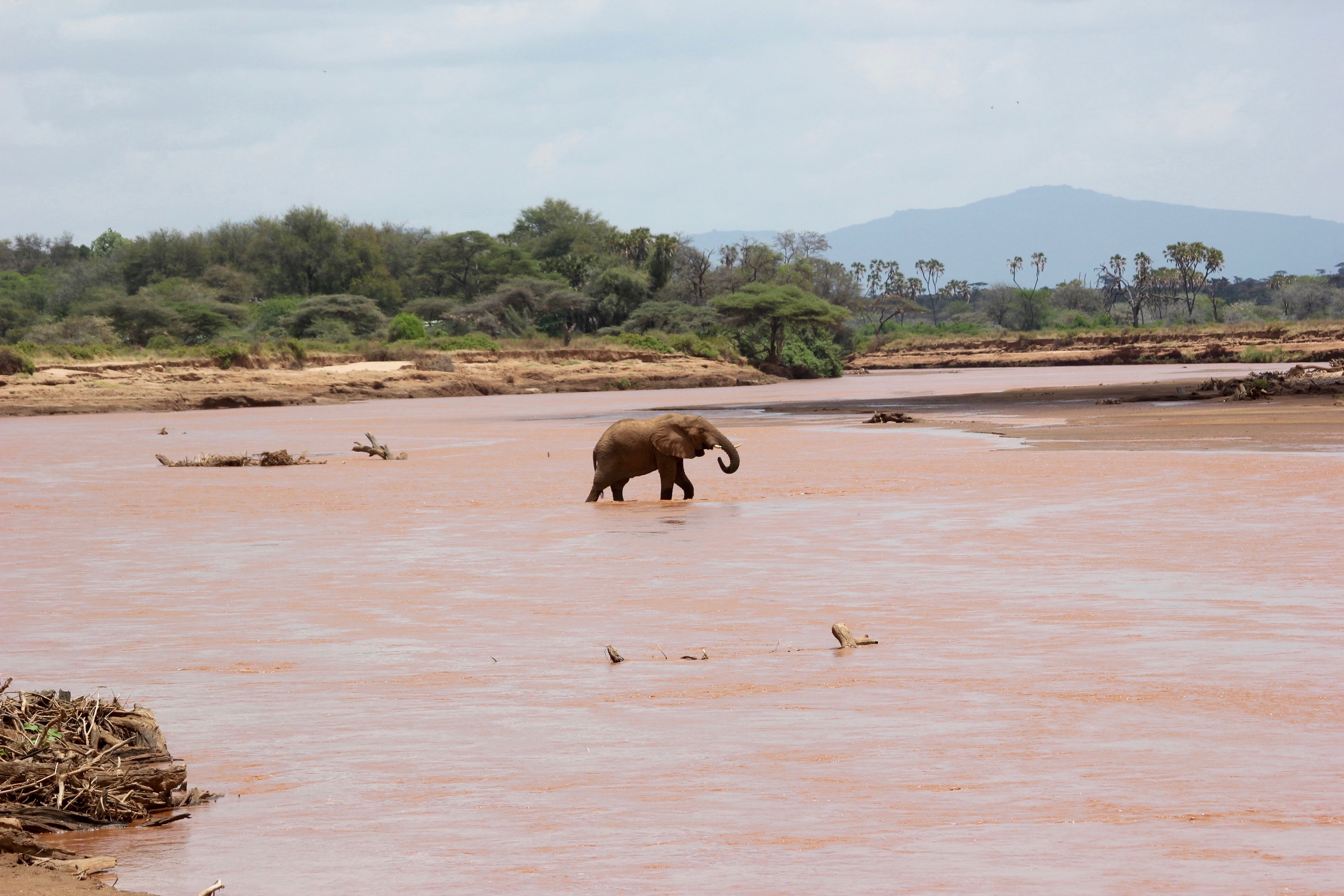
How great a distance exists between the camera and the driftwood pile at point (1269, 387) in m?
37.5

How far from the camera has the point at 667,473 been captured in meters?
17.9

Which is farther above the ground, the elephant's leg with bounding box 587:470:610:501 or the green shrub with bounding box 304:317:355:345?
the green shrub with bounding box 304:317:355:345

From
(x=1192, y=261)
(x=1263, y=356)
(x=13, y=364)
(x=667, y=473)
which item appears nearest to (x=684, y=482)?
(x=667, y=473)

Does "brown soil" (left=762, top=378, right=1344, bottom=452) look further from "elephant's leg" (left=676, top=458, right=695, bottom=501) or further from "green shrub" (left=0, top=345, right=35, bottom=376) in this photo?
"green shrub" (left=0, top=345, right=35, bottom=376)

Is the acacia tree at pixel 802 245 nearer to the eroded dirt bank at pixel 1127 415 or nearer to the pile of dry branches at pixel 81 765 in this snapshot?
the eroded dirt bank at pixel 1127 415

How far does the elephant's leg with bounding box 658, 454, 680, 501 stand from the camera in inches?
697

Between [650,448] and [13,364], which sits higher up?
[13,364]

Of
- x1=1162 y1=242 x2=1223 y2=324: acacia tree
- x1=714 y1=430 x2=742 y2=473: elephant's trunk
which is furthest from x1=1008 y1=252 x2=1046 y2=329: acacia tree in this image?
x1=714 y1=430 x2=742 y2=473: elephant's trunk

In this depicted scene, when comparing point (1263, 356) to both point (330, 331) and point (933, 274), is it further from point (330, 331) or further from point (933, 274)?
point (933, 274)

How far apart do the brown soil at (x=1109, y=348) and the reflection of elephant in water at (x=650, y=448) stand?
54124 millimetres

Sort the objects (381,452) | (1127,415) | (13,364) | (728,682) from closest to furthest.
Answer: (728,682)
(381,452)
(1127,415)
(13,364)

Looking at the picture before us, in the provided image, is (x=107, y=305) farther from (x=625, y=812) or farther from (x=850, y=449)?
(x=625, y=812)

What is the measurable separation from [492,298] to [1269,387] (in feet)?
168

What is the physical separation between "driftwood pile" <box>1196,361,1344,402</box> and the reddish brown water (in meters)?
20.6
